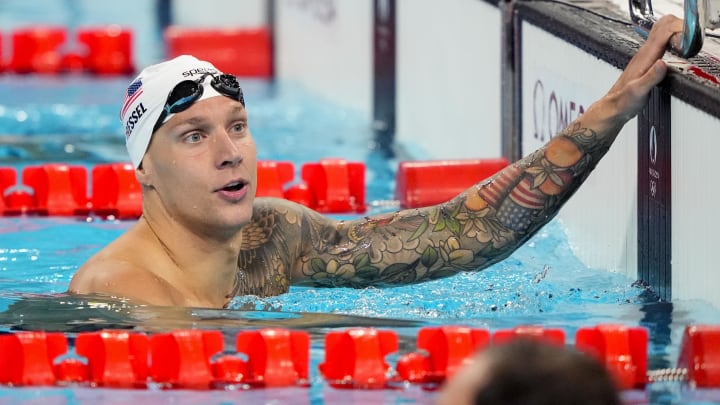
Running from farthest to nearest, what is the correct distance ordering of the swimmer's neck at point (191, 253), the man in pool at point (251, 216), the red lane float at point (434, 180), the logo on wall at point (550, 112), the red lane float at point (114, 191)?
the red lane float at point (114, 191) → the red lane float at point (434, 180) → the logo on wall at point (550, 112) → the swimmer's neck at point (191, 253) → the man in pool at point (251, 216)

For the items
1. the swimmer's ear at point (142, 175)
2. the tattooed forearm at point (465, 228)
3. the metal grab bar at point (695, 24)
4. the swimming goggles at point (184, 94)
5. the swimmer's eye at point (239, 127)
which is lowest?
the tattooed forearm at point (465, 228)

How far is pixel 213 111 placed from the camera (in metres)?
3.19

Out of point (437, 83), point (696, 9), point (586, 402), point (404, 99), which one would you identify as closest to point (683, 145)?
point (696, 9)

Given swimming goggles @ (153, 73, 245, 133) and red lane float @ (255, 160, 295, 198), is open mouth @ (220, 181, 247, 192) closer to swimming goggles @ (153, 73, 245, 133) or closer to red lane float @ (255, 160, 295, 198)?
swimming goggles @ (153, 73, 245, 133)

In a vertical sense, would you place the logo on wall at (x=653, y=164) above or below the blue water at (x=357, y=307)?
above

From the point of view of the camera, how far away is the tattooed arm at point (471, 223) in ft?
10.9

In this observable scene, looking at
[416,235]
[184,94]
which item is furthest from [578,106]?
[184,94]

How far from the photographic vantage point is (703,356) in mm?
2709

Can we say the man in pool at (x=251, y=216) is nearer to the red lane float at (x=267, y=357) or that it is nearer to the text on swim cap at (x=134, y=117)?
the text on swim cap at (x=134, y=117)

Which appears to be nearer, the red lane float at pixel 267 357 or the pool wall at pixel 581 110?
the red lane float at pixel 267 357

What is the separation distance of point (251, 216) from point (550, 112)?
1505mm

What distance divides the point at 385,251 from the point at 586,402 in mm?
2364

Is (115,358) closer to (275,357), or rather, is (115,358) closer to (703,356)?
(275,357)

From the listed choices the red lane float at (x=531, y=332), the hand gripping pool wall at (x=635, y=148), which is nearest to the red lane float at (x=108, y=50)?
the hand gripping pool wall at (x=635, y=148)
